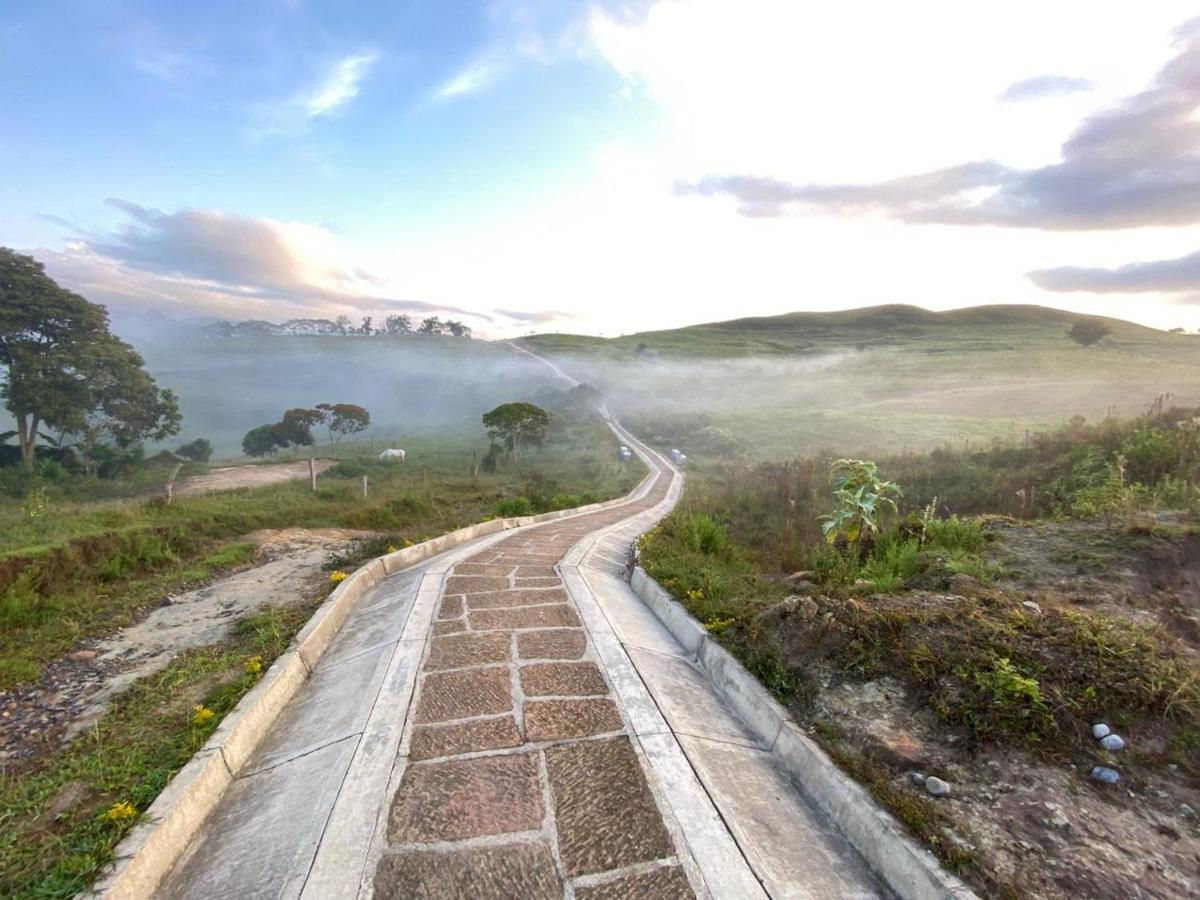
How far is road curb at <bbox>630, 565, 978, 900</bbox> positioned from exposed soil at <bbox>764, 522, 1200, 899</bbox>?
0.16 meters

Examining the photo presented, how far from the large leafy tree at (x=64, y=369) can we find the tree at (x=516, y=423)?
2000cm

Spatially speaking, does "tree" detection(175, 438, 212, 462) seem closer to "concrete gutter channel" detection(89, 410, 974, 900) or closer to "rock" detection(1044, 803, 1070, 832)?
"concrete gutter channel" detection(89, 410, 974, 900)

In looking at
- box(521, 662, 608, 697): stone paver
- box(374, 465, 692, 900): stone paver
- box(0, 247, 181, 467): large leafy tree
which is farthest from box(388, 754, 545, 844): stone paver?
box(0, 247, 181, 467): large leafy tree

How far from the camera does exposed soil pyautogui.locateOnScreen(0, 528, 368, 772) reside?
448 centimetres

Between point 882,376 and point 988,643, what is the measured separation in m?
67.7

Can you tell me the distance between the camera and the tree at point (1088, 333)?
240 feet

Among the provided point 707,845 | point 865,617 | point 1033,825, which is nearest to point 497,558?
point 865,617

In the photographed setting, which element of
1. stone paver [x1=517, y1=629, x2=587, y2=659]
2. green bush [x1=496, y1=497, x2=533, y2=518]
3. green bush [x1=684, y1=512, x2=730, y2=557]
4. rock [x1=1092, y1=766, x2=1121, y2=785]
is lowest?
green bush [x1=496, y1=497, x2=533, y2=518]

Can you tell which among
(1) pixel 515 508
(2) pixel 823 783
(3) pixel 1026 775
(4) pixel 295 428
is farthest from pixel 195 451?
(3) pixel 1026 775

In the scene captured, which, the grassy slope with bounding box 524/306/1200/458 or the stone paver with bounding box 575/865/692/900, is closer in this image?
the stone paver with bounding box 575/865/692/900

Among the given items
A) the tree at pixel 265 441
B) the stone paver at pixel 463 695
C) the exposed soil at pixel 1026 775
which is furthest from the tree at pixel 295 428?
the exposed soil at pixel 1026 775

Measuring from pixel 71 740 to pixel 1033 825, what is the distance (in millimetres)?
6465

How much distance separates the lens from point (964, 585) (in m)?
5.41

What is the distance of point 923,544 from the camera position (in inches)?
281
